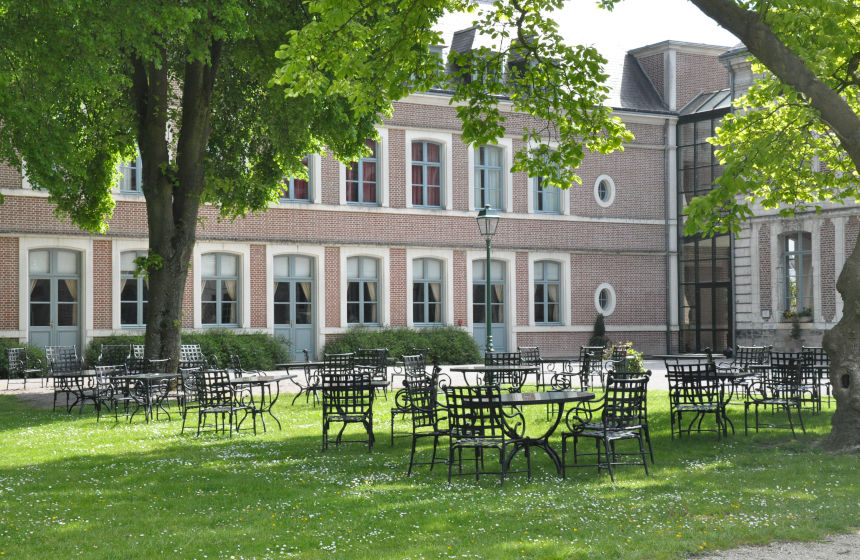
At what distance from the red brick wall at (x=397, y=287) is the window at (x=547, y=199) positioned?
4.53 meters

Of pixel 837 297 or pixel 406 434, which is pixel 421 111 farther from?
pixel 406 434

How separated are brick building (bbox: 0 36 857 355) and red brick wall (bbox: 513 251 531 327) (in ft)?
0.17

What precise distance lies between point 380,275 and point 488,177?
4283mm

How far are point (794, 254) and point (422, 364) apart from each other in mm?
15665

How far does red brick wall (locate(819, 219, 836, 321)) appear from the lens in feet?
84.5

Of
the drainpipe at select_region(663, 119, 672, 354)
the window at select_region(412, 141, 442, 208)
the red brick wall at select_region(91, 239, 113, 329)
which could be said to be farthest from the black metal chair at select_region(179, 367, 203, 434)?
the drainpipe at select_region(663, 119, 672, 354)

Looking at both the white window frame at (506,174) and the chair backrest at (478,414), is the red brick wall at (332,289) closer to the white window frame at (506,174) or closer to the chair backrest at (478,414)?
the white window frame at (506,174)

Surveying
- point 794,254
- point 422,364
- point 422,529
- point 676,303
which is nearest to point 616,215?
point 676,303

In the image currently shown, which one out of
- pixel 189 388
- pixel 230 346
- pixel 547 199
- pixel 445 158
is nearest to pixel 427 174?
pixel 445 158

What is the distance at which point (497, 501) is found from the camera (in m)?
7.55

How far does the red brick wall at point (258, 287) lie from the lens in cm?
2456

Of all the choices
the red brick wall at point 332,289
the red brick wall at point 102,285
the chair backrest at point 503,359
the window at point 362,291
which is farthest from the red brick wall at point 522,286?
the chair backrest at point 503,359

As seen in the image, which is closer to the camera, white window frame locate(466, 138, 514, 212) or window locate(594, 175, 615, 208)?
white window frame locate(466, 138, 514, 212)

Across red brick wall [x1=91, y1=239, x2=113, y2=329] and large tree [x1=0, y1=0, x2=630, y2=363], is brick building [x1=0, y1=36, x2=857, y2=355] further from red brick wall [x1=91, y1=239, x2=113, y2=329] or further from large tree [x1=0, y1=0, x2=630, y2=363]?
large tree [x1=0, y1=0, x2=630, y2=363]
